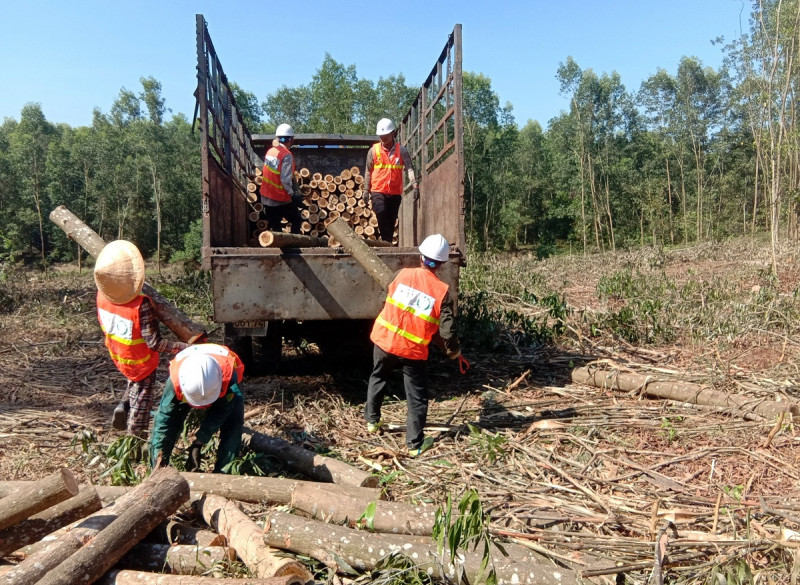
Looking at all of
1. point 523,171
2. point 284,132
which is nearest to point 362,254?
point 284,132

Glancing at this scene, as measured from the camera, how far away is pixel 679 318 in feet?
22.9

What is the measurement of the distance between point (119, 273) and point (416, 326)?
6.55ft

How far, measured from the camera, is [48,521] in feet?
8.95

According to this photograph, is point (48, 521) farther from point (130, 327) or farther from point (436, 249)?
point (436, 249)

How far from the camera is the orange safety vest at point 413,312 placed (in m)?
4.11

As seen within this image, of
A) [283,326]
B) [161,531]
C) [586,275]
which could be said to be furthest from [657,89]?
[161,531]

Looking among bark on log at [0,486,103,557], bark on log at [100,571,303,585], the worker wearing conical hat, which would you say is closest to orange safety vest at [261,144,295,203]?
the worker wearing conical hat

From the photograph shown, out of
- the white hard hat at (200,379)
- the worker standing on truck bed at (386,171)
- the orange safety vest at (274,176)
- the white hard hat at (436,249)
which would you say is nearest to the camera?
the white hard hat at (200,379)

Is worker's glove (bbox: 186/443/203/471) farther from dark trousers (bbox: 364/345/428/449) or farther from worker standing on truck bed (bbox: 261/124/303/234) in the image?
worker standing on truck bed (bbox: 261/124/303/234)

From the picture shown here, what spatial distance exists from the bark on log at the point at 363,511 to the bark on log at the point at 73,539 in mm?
624

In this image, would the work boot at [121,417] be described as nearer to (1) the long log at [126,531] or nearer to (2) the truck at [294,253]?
(2) the truck at [294,253]

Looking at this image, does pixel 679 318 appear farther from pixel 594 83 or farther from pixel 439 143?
pixel 594 83

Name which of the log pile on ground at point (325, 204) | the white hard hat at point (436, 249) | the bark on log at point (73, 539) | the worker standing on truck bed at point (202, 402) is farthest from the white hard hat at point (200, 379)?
the log pile on ground at point (325, 204)

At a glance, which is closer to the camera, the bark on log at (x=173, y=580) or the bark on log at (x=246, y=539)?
the bark on log at (x=173, y=580)
